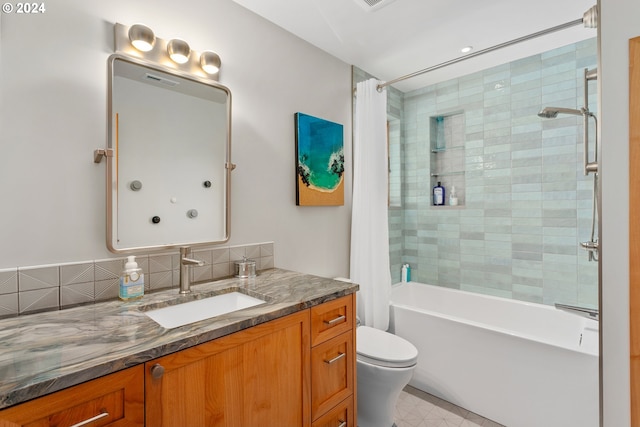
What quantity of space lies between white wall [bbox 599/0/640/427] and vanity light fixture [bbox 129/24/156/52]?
1.67 meters

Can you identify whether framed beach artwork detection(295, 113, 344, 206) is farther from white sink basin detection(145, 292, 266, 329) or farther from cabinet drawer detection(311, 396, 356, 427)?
cabinet drawer detection(311, 396, 356, 427)

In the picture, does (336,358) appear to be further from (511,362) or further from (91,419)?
(511,362)

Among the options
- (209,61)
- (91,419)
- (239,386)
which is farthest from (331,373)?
(209,61)

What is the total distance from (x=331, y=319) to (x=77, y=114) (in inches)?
52.8

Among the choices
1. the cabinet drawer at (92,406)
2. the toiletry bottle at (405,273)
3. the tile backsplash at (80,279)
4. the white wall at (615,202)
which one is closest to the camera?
the cabinet drawer at (92,406)

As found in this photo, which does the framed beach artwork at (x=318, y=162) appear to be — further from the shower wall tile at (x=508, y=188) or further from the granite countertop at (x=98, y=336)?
the shower wall tile at (x=508, y=188)

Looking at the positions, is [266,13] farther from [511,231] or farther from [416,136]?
[511,231]

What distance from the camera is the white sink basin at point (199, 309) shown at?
49.1 inches

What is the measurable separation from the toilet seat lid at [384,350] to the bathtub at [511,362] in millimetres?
430

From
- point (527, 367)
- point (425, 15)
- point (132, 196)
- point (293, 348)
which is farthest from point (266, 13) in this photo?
point (527, 367)

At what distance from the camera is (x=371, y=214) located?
93.0 inches

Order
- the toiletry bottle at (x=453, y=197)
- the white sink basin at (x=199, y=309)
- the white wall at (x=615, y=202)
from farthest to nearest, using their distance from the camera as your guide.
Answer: the toiletry bottle at (x=453, y=197), the white sink basin at (x=199, y=309), the white wall at (x=615, y=202)

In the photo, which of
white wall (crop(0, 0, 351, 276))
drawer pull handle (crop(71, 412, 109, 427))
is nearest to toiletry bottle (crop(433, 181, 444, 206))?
white wall (crop(0, 0, 351, 276))

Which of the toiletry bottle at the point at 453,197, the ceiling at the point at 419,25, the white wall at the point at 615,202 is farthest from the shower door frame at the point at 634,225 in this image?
the toiletry bottle at the point at 453,197
